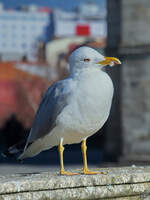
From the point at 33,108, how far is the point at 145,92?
25.6 meters

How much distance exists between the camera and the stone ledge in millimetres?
3430

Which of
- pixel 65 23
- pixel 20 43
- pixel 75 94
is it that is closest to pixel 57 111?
pixel 75 94

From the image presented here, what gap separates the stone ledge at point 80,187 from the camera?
343 centimetres

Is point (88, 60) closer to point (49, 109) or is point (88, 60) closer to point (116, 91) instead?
point (49, 109)

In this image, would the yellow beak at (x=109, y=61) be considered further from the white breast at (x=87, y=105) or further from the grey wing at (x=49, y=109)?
the grey wing at (x=49, y=109)

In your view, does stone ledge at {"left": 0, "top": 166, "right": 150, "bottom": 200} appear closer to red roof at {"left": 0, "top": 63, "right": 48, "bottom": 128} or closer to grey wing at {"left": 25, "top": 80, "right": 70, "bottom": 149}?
grey wing at {"left": 25, "top": 80, "right": 70, "bottom": 149}

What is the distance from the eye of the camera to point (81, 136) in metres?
4.06

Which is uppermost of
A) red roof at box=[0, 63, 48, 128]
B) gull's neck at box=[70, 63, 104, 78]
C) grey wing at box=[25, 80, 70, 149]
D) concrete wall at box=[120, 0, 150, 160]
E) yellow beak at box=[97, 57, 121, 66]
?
yellow beak at box=[97, 57, 121, 66]

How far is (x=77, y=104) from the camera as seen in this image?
3945 mm

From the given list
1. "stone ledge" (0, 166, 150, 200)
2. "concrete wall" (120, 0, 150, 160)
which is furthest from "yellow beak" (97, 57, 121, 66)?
"concrete wall" (120, 0, 150, 160)

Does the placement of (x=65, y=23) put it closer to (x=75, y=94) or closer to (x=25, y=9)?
(x=25, y=9)

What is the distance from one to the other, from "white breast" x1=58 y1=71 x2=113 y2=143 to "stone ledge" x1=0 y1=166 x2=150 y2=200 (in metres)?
0.40

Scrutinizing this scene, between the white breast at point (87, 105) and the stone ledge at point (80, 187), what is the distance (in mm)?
404

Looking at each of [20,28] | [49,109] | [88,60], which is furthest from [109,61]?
[20,28]
